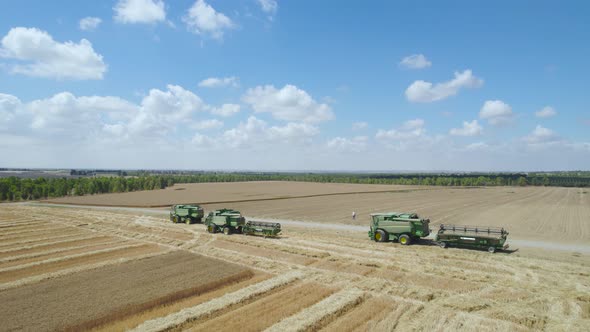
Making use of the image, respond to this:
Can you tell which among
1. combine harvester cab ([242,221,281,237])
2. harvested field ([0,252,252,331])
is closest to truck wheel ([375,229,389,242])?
combine harvester cab ([242,221,281,237])

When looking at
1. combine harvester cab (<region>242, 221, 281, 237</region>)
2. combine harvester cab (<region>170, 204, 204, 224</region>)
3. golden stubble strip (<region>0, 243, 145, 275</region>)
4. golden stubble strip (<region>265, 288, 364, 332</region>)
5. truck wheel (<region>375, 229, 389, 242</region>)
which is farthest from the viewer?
combine harvester cab (<region>170, 204, 204, 224</region>)

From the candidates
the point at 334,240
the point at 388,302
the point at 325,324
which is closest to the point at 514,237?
the point at 334,240

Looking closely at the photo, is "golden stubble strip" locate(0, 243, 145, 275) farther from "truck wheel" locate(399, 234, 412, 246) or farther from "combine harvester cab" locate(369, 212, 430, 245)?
"truck wheel" locate(399, 234, 412, 246)

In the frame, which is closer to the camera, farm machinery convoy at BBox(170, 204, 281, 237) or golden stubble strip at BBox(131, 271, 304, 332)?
golden stubble strip at BBox(131, 271, 304, 332)

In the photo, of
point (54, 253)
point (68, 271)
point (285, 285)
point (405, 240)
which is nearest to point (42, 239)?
point (54, 253)

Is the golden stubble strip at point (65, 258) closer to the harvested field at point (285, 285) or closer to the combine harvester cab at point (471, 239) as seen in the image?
the harvested field at point (285, 285)

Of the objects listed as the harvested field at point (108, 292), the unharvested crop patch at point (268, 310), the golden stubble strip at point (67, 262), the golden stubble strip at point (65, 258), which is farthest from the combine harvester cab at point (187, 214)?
the unharvested crop patch at point (268, 310)

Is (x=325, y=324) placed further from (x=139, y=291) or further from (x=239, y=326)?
(x=139, y=291)

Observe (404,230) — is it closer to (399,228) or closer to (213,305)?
(399,228)
